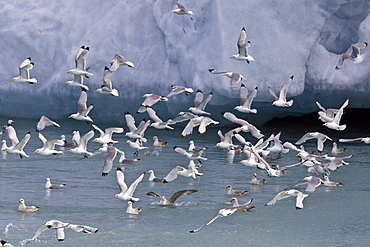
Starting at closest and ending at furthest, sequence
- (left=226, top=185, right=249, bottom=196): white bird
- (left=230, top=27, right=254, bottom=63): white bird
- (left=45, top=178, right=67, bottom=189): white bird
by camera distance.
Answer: (left=226, top=185, right=249, bottom=196): white bird, (left=45, top=178, right=67, bottom=189): white bird, (left=230, top=27, right=254, bottom=63): white bird

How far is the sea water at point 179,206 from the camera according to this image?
364 inches

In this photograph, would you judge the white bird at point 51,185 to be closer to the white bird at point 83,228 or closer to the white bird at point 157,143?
the white bird at point 83,228

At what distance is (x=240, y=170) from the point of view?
46.5 feet

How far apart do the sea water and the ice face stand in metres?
2.35

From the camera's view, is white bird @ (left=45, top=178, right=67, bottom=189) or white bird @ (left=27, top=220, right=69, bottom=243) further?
white bird @ (left=45, top=178, right=67, bottom=189)

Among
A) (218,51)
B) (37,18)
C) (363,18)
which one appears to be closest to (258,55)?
(218,51)

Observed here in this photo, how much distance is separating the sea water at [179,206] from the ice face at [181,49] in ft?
7.72

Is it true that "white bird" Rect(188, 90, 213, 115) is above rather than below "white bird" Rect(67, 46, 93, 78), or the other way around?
below

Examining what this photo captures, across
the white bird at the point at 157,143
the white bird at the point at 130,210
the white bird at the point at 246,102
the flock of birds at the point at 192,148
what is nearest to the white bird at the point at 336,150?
the flock of birds at the point at 192,148

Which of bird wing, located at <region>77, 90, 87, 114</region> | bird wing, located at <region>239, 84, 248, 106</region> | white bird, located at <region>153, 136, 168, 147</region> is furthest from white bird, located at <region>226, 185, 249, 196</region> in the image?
white bird, located at <region>153, 136, 168, 147</region>

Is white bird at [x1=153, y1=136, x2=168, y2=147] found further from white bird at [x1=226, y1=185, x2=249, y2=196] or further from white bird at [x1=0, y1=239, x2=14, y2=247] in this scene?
white bird at [x1=0, y1=239, x2=14, y2=247]

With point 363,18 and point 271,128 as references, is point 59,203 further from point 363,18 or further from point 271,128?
point 271,128

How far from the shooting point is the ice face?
1698 centimetres

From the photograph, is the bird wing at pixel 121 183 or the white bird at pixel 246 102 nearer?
the bird wing at pixel 121 183
